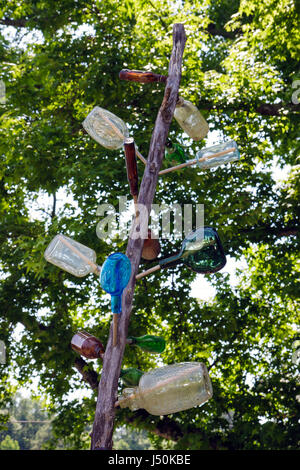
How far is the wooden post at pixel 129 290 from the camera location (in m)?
1.85

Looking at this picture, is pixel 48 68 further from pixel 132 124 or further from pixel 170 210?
pixel 170 210

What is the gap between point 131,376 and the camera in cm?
204

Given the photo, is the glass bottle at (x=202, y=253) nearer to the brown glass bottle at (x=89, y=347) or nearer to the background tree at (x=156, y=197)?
the brown glass bottle at (x=89, y=347)

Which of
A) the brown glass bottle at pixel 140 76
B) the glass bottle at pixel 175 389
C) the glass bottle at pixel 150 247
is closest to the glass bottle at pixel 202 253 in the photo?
the glass bottle at pixel 150 247

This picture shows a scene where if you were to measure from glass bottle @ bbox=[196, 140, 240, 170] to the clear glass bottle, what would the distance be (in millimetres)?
406

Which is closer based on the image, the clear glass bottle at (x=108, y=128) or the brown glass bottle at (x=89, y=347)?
the brown glass bottle at (x=89, y=347)

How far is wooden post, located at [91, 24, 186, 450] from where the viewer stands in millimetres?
1852

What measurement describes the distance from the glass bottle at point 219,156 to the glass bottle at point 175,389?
1.11 m

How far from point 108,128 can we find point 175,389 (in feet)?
4.34

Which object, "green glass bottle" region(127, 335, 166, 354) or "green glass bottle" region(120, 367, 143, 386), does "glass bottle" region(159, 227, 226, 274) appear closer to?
"green glass bottle" region(127, 335, 166, 354)

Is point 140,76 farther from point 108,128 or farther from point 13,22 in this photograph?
point 13,22

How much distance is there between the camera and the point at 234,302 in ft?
24.2

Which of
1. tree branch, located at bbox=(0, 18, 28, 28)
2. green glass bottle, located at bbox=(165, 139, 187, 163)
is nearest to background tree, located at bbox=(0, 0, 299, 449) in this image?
tree branch, located at bbox=(0, 18, 28, 28)

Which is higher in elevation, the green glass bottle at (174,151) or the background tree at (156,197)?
the background tree at (156,197)
